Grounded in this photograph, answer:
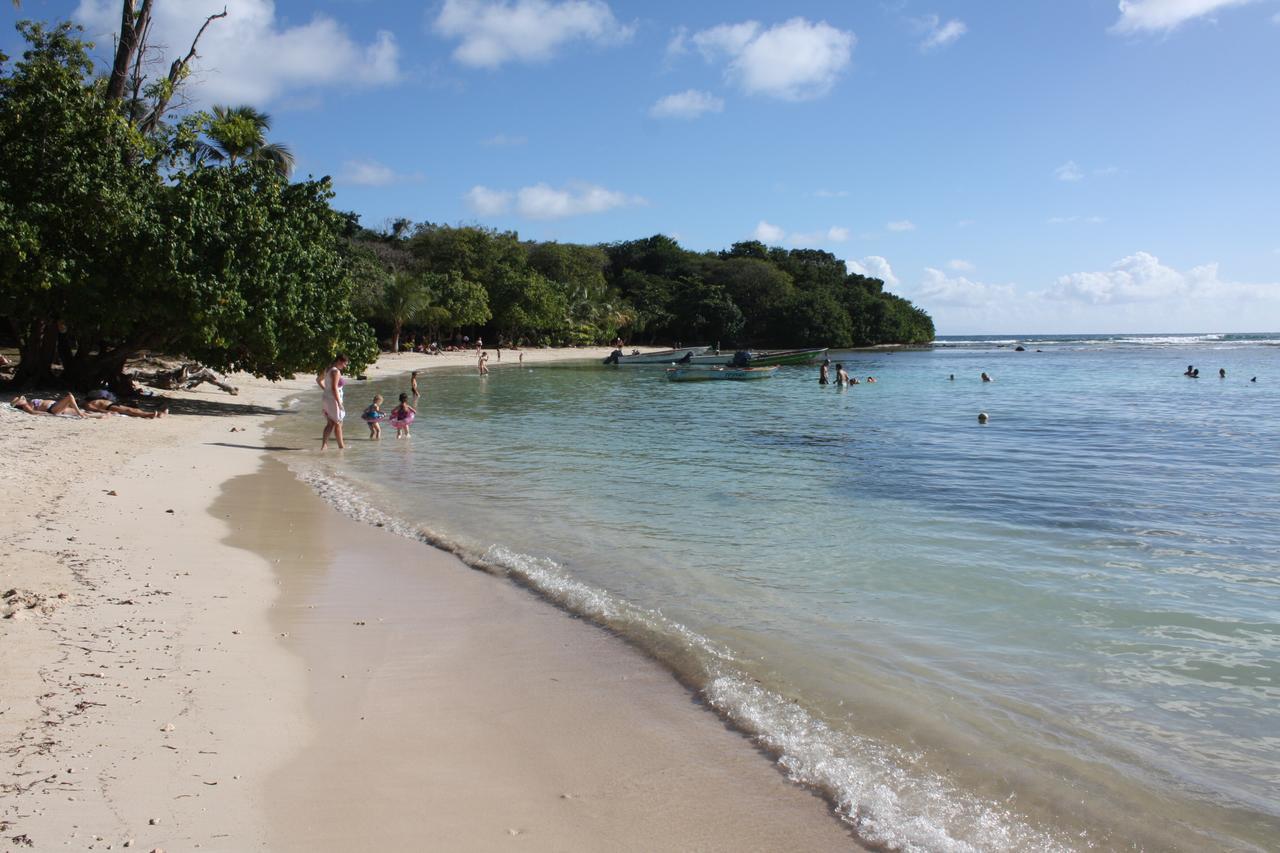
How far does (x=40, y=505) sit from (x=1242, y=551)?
1299 centimetres

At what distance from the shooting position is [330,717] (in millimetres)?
4672

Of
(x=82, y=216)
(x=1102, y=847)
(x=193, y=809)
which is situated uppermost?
(x=82, y=216)

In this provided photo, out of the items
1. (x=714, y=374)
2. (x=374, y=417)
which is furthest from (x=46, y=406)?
(x=714, y=374)

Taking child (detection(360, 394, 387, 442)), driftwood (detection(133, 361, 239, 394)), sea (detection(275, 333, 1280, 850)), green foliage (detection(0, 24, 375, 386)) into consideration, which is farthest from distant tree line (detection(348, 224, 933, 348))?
sea (detection(275, 333, 1280, 850))

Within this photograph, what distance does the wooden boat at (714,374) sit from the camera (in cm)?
5027

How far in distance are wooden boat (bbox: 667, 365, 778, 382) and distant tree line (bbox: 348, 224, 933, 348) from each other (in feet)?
57.5

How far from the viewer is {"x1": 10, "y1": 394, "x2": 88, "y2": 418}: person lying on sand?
1647 cm

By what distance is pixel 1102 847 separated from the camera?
12.6 ft

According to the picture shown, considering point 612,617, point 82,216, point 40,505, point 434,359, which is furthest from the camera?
point 434,359

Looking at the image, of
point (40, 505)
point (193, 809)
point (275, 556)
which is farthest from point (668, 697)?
point (40, 505)

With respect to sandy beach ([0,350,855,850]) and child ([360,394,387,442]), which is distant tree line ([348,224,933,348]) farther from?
sandy beach ([0,350,855,850])

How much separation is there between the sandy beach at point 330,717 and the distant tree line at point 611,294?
47.9 m

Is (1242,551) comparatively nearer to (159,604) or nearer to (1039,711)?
(1039,711)

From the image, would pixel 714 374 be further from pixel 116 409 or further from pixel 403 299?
pixel 116 409
